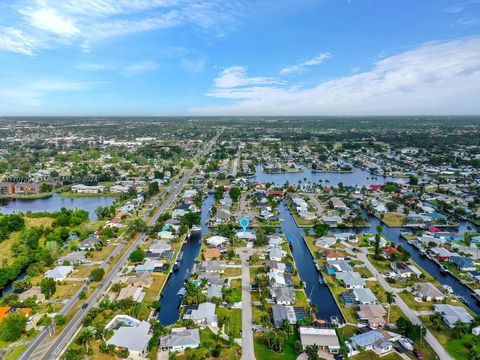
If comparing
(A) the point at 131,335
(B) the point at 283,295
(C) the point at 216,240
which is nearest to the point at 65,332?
(A) the point at 131,335

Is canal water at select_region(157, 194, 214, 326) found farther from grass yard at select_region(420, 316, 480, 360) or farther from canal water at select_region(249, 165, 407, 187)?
canal water at select_region(249, 165, 407, 187)

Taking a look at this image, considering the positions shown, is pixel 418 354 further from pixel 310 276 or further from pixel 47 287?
pixel 47 287

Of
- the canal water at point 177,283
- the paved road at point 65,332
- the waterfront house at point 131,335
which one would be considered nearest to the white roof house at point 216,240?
the canal water at point 177,283

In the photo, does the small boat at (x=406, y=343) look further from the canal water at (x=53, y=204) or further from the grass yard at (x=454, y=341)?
the canal water at (x=53, y=204)

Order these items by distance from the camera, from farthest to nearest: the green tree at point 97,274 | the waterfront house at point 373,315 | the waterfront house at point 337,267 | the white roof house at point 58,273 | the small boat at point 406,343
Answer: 1. the waterfront house at point 337,267
2. the white roof house at point 58,273
3. the green tree at point 97,274
4. the waterfront house at point 373,315
5. the small boat at point 406,343

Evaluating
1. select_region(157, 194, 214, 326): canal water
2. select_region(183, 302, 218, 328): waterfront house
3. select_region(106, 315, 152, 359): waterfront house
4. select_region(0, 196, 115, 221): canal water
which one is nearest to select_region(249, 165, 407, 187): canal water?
select_region(0, 196, 115, 221): canal water

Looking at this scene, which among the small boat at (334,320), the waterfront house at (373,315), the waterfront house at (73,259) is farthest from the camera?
the waterfront house at (73,259)

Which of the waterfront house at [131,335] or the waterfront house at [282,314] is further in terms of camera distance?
the waterfront house at [282,314]
